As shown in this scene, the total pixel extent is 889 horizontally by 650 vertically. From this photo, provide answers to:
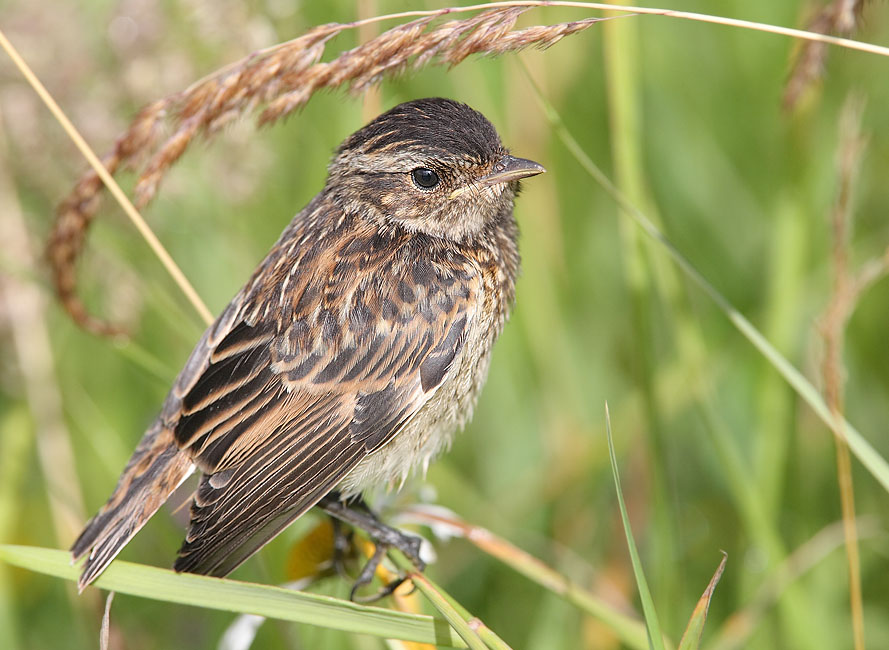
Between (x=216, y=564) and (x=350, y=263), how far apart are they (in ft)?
3.13

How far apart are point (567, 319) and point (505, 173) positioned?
1447 millimetres

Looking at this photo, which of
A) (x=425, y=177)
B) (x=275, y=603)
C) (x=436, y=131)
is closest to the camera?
(x=275, y=603)

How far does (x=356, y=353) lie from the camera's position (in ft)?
9.47

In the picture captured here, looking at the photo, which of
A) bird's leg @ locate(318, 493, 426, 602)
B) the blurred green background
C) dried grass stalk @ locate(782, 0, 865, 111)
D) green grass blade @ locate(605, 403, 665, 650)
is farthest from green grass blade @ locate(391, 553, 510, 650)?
dried grass stalk @ locate(782, 0, 865, 111)

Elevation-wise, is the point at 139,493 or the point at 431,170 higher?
the point at 431,170

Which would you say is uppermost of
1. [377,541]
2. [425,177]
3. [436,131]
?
[436,131]

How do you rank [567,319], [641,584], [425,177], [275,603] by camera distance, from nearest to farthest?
1. [641,584]
2. [275,603]
3. [425,177]
4. [567,319]

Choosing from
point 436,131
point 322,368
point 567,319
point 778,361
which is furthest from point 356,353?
point 567,319

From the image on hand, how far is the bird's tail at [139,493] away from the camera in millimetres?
2557

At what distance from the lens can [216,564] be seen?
254 centimetres

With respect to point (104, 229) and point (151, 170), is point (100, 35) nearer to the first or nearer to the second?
point (104, 229)

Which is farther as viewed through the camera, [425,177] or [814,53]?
[425,177]

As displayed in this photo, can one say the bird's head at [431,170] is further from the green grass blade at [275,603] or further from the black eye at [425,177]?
the green grass blade at [275,603]

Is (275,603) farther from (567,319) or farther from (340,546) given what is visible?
(567,319)
